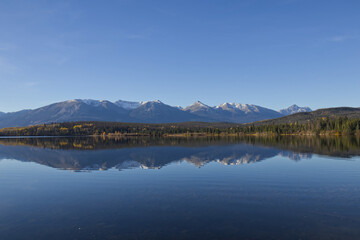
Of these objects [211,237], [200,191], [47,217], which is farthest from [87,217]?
[200,191]

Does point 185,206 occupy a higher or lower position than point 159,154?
higher

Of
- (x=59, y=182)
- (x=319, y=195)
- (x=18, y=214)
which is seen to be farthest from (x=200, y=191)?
(x=59, y=182)

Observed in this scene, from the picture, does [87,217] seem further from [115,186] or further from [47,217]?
[115,186]

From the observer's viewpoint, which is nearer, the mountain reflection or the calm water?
the calm water

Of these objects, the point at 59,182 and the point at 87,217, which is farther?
the point at 59,182

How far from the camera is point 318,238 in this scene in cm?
1617

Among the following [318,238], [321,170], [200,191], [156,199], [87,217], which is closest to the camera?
[318,238]

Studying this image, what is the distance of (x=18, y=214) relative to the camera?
21.9 meters

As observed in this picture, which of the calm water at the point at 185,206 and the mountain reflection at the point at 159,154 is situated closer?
the calm water at the point at 185,206

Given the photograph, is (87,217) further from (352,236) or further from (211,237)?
(352,236)

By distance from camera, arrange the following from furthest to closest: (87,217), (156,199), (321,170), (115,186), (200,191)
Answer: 1. (321,170)
2. (115,186)
3. (200,191)
4. (156,199)
5. (87,217)

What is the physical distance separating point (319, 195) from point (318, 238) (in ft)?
38.2

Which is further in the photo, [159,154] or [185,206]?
[159,154]

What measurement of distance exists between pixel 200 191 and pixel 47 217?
15297mm
